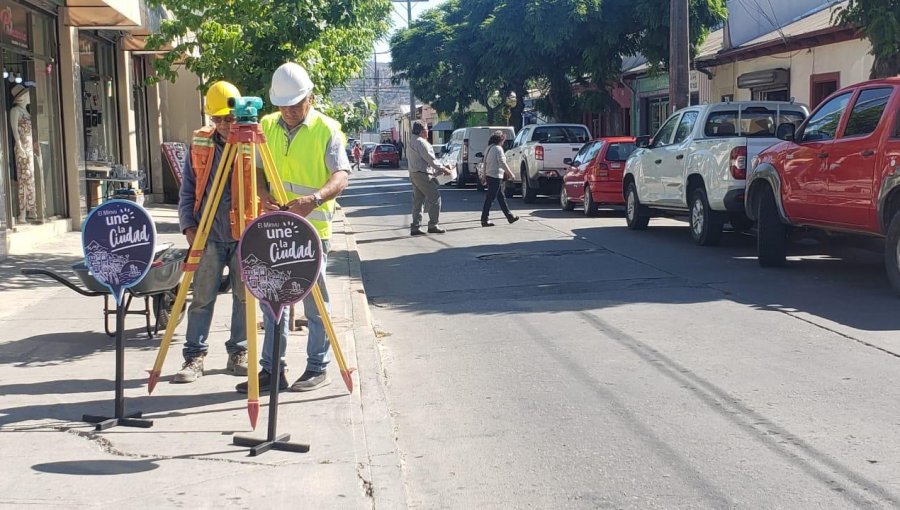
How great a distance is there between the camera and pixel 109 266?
19.6 ft

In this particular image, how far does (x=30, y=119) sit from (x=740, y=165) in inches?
386

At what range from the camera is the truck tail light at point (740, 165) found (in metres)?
13.4

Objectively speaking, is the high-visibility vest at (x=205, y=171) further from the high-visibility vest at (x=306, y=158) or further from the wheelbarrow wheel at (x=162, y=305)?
the wheelbarrow wheel at (x=162, y=305)

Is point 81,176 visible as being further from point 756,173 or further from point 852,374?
point 852,374

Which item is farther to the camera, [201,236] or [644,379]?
[644,379]

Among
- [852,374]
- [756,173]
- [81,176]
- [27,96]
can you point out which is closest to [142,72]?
[81,176]

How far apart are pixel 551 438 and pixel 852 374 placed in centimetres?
248

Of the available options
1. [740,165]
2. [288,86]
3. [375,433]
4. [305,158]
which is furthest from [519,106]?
[375,433]

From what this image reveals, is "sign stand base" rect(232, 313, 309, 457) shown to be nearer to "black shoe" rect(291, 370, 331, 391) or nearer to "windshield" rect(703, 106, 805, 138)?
"black shoe" rect(291, 370, 331, 391)

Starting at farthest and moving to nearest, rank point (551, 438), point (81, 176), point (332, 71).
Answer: point (81, 176)
point (332, 71)
point (551, 438)

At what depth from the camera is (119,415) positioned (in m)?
5.86

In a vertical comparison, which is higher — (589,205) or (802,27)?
(802,27)

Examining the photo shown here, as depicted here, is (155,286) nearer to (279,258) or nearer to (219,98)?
(219,98)

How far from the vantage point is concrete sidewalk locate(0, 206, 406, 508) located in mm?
4766
